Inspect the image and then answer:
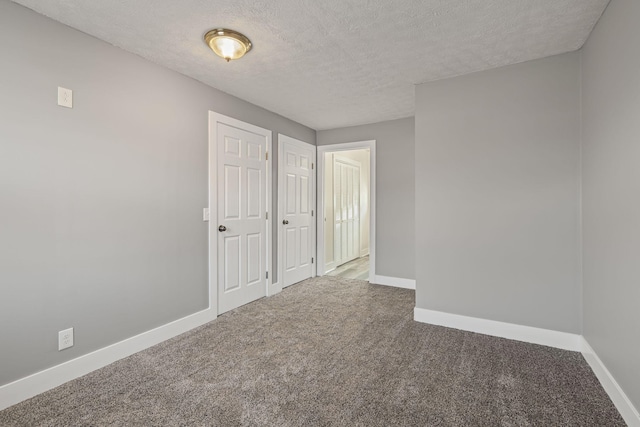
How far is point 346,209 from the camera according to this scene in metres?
6.05

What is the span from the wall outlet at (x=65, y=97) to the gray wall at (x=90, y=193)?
29 mm

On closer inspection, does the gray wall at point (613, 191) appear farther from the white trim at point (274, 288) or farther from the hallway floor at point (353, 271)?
the white trim at point (274, 288)

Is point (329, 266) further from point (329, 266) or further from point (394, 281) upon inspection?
point (394, 281)

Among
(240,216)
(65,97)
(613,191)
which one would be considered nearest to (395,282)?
(240,216)

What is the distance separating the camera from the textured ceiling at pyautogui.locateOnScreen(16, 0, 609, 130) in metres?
1.82

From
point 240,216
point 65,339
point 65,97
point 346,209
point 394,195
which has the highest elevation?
point 65,97

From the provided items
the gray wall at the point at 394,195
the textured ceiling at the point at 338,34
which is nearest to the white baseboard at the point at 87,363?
the textured ceiling at the point at 338,34

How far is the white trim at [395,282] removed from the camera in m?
4.21

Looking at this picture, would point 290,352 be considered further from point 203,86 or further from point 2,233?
point 203,86

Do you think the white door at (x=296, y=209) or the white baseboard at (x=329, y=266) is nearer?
the white door at (x=296, y=209)

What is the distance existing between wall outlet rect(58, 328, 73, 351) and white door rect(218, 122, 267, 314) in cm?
130

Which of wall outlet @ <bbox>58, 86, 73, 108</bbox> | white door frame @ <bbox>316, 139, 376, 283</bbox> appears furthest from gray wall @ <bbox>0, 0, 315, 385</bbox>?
white door frame @ <bbox>316, 139, 376, 283</bbox>

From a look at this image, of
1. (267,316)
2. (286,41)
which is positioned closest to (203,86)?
(286,41)

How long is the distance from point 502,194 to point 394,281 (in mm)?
2129
